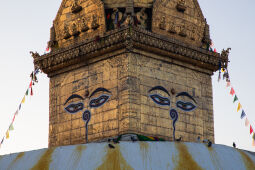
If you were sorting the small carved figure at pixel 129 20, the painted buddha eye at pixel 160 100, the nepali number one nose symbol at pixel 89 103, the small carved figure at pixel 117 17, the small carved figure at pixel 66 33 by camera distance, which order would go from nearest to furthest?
the small carved figure at pixel 129 20 < the painted buddha eye at pixel 160 100 < the nepali number one nose symbol at pixel 89 103 < the small carved figure at pixel 117 17 < the small carved figure at pixel 66 33

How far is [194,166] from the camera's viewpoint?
26828 millimetres

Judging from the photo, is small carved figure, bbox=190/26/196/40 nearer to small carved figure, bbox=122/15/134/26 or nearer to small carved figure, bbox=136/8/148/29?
small carved figure, bbox=136/8/148/29

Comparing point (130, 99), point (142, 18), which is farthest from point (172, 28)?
point (130, 99)

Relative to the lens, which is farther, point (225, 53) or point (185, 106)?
point (225, 53)

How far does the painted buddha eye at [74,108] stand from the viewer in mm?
36975

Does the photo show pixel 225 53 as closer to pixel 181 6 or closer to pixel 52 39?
pixel 181 6

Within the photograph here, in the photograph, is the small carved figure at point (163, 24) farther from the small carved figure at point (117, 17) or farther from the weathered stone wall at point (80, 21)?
the weathered stone wall at point (80, 21)

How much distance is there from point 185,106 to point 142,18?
5200mm

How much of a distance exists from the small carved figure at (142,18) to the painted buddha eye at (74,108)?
17.4 ft

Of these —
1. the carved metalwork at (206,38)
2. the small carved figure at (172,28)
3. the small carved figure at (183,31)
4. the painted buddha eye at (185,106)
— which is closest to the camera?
the painted buddha eye at (185,106)

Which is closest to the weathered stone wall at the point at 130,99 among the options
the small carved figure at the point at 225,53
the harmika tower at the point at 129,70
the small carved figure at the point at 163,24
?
the harmika tower at the point at 129,70

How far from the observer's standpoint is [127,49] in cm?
3566

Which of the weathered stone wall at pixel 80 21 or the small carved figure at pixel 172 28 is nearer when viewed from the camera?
the weathered stone wall at pixel 80 21

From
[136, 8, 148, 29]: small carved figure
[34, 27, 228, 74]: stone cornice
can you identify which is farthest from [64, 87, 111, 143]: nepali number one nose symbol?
[136, 8, 148, 29]: small carved figure
